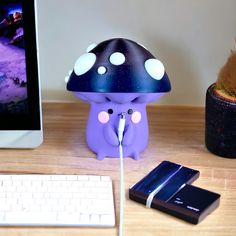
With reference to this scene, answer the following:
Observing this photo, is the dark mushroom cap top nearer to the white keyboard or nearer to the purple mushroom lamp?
the purple mushroom lamp

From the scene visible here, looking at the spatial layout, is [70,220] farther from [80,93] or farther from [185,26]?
[185,26]

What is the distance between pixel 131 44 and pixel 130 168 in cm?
24

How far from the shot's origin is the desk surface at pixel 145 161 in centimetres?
80

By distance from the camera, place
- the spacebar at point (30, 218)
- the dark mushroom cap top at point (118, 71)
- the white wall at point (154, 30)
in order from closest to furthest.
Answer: the spacebar at point (30, 218)
the dark mushroom cap top at point (118, 71)
the white wall at point (154, 30)

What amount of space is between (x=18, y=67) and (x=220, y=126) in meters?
0.41

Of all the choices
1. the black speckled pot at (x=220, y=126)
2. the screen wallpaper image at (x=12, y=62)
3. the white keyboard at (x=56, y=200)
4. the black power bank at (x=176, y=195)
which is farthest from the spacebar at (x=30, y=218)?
the black speckled pot at (x=220, y=126)

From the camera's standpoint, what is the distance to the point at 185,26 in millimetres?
1160

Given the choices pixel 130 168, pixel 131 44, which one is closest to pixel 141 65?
pixel 131 44

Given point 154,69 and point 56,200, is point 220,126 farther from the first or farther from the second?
point 56,200

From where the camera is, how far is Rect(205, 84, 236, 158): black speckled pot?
965 millimetres

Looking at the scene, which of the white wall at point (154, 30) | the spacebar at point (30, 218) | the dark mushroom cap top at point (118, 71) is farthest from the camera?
the white wall at point (154, 30)

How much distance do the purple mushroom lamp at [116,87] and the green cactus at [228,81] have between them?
120 mm

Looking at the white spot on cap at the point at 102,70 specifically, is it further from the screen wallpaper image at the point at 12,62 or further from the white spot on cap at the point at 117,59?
the screen wallpaper image at the point at 12,62

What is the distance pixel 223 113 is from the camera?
969 mm
